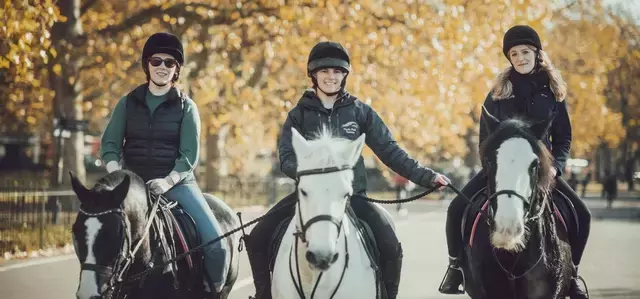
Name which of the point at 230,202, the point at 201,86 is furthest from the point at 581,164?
the point at 201,86

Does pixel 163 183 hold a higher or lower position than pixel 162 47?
lower

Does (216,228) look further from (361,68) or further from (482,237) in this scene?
(361,68)

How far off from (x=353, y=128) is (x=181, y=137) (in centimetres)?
138

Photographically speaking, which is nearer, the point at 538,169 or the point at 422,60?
the point at 538,169

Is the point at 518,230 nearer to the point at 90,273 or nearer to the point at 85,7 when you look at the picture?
the point at 90,273

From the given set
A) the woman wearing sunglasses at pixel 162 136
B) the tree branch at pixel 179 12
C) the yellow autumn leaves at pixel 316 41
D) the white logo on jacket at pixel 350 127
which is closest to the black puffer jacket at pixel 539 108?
the white logo on jacket at pixel 350 127

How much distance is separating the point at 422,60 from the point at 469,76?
146 centimetres

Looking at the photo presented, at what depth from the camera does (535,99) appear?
840 cm

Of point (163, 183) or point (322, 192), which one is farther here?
point (163, 183)

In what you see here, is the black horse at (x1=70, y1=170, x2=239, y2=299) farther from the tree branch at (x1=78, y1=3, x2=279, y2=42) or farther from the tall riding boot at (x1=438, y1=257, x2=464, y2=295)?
the tree branch at (x1=78, y1=3, x2=279, y2=42)

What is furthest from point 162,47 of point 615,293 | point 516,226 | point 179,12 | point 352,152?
point 179,12

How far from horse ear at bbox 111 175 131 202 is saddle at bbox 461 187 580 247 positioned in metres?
2.72

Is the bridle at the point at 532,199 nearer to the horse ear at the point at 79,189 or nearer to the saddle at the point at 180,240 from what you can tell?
Result: the saddle at the point at 180,240

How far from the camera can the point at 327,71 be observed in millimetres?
7312
